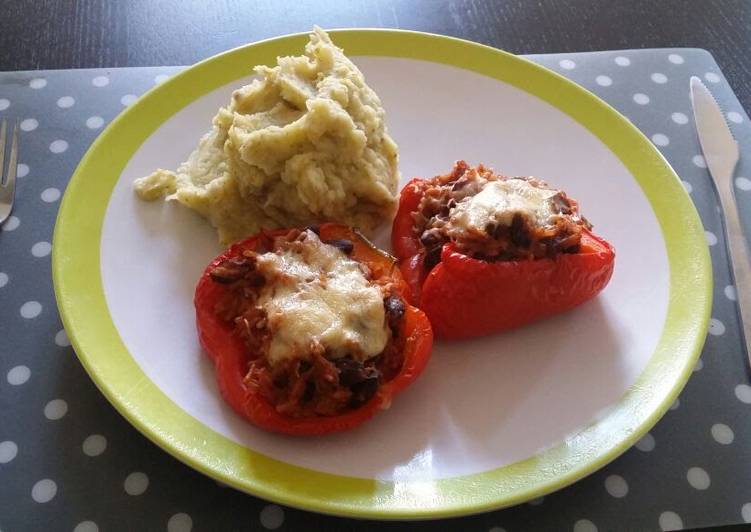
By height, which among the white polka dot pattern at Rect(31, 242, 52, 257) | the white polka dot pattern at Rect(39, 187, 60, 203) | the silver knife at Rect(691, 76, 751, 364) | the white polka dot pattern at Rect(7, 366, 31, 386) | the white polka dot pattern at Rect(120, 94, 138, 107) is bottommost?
the silver knife at Rect(691, 76, 751, 364)

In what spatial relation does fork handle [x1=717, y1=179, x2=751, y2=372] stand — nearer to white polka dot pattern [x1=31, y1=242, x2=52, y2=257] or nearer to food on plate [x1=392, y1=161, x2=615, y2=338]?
food on plate [x1=392, y1=161, x2=615, y2=338]

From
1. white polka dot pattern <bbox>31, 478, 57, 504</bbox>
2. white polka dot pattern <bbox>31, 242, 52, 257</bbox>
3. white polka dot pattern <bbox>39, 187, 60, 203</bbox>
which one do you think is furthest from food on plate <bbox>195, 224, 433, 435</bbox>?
white polka dot pattern <bbox>39, 187, 60, 203</bbox>

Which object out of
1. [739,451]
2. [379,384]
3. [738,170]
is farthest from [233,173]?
[738,170]

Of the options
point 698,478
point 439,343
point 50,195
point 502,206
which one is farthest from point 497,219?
point 50,195

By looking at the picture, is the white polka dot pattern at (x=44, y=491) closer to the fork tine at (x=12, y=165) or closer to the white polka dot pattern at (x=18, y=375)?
the white polka dot pattern at (x=18, y=375)

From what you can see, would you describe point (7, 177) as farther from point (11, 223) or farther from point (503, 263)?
point (503, 263)

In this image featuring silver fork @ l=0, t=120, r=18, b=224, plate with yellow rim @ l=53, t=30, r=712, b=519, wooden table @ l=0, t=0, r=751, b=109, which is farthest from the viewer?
wooden table @ l=0, t=0, r=751, b=109

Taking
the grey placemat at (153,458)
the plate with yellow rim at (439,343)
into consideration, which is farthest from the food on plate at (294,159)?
the grey placemat at (153,458)

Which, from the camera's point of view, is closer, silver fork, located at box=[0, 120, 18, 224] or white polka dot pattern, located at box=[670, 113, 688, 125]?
silver fork, located at box=[0, 120, 18, 224]
